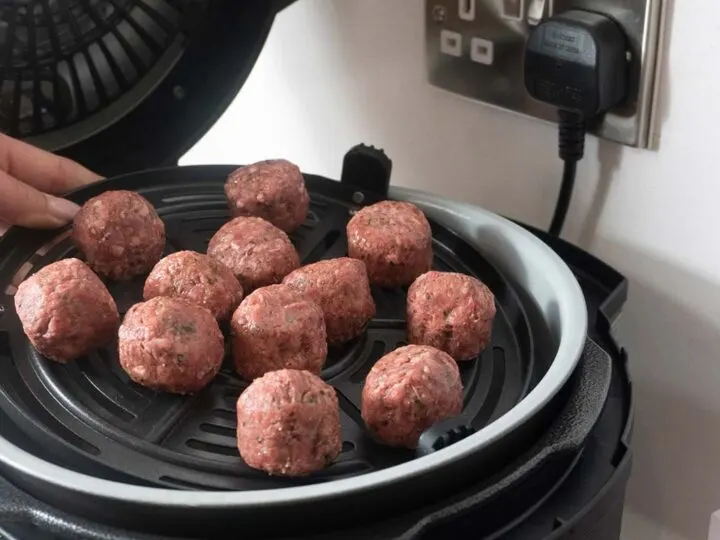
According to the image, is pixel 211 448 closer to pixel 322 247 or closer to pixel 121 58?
pixel 322 247

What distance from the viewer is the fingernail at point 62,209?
789mm

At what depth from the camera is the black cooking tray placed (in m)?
0.57

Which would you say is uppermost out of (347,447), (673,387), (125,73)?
(125,73)

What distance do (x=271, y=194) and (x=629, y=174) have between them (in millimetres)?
329

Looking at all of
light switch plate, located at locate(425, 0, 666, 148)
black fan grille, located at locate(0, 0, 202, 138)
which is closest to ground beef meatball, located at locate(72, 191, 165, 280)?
black fan grille, located at locate(0, 0, 202, 138)

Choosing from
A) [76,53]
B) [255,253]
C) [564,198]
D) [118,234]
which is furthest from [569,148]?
[76,53]

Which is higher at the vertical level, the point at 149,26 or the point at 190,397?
the point at 149,26

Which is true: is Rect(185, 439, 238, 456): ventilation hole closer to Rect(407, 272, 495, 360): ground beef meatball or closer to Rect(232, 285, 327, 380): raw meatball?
Rect(232, 285, 327, 380): raw meatball

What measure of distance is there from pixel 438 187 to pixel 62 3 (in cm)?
45

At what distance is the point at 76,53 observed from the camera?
929mm

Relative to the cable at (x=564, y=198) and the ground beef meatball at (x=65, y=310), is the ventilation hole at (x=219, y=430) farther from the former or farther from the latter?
the cable at (x=564, y=198)

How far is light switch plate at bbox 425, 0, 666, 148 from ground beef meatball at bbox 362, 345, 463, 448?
322 millimetres

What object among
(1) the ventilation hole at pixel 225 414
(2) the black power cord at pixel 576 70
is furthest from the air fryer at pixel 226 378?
(2) the black power cord at pixel 576 70

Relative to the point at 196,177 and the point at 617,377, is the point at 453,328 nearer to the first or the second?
the point at 617,377
